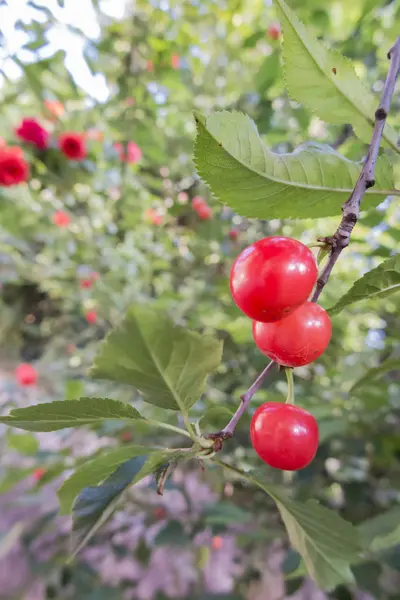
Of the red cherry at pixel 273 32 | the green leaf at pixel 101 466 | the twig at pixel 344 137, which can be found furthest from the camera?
the red cherry at pixel 273 32

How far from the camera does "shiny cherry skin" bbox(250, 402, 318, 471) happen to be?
1.31ft

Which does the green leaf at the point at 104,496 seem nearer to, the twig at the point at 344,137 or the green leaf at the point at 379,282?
the green leaf at the point at 379,282

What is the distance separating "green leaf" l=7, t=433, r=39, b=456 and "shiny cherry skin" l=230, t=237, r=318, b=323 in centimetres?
85

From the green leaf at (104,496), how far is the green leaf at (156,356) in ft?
0.19

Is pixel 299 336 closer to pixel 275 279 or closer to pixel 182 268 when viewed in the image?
pixel 275 279

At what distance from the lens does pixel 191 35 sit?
5.79 ft

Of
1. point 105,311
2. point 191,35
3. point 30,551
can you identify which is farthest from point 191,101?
point 30,551

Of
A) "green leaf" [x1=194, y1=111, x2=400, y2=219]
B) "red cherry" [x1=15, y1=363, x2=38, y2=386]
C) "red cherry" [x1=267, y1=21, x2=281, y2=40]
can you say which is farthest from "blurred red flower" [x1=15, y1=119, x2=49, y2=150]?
"green leaf" [x1=194, y1=111, x2=400, y2=219]

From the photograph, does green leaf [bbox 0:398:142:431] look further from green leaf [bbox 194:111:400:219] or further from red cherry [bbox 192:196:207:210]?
red cherry [bbox 192:196:207:210]

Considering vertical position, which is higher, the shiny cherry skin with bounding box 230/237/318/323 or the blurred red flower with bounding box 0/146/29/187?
the blurred red flower with bounding box 0/146/29/187

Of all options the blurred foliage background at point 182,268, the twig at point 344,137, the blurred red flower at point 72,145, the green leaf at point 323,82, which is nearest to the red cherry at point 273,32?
the blurred foliage background at point 182,268

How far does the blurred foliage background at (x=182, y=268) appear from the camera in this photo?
3.61 ft

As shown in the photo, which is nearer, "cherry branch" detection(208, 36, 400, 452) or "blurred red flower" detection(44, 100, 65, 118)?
"cherry branch" detection(208, 36, 400, 452)

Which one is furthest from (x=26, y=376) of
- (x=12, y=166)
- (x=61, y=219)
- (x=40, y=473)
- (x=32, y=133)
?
(x=32, y=133)
